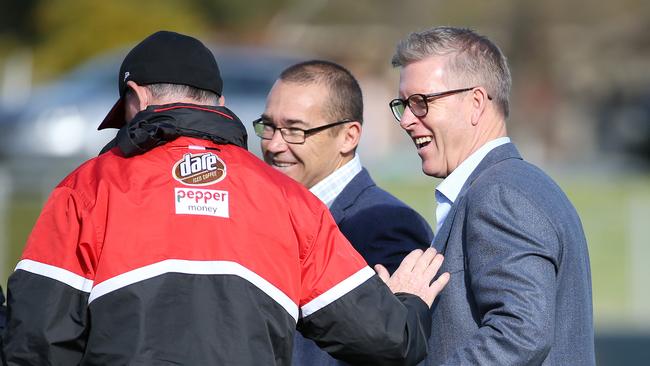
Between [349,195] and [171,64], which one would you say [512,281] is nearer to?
[171,64]

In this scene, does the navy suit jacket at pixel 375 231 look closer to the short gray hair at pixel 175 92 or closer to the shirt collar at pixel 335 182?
the shirt collar at pixel 335 182

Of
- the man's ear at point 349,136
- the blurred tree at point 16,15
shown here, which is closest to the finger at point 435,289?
the man's ear at point 349,136

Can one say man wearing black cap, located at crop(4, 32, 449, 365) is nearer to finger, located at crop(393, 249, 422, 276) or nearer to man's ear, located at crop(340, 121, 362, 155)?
finger, located at crop(393, 249, 422, 276)

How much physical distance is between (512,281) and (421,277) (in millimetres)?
352

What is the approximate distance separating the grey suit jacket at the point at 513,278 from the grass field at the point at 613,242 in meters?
8.68

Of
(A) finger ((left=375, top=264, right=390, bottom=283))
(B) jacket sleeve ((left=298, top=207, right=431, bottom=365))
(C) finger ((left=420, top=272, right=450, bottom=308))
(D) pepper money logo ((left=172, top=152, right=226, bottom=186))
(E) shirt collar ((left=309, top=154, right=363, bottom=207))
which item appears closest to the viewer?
(D) pepper money logo ((left=172, top=152, right=226, bottom=186))

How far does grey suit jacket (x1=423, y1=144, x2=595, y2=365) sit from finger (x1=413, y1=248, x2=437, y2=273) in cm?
5

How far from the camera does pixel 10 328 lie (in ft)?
10.5

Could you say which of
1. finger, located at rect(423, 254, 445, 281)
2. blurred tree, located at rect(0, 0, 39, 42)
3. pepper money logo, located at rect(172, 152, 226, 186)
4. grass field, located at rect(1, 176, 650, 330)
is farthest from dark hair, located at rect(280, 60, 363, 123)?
blurred tree, located at rect(0, 0, 39, 42)

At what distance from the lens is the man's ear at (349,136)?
194 inches

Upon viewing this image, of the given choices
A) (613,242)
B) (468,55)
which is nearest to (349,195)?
(468,55)

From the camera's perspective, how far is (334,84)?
195 inches

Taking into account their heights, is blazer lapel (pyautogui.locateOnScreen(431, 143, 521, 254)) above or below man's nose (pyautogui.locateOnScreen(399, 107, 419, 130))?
below

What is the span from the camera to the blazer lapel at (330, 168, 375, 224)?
4672mm
